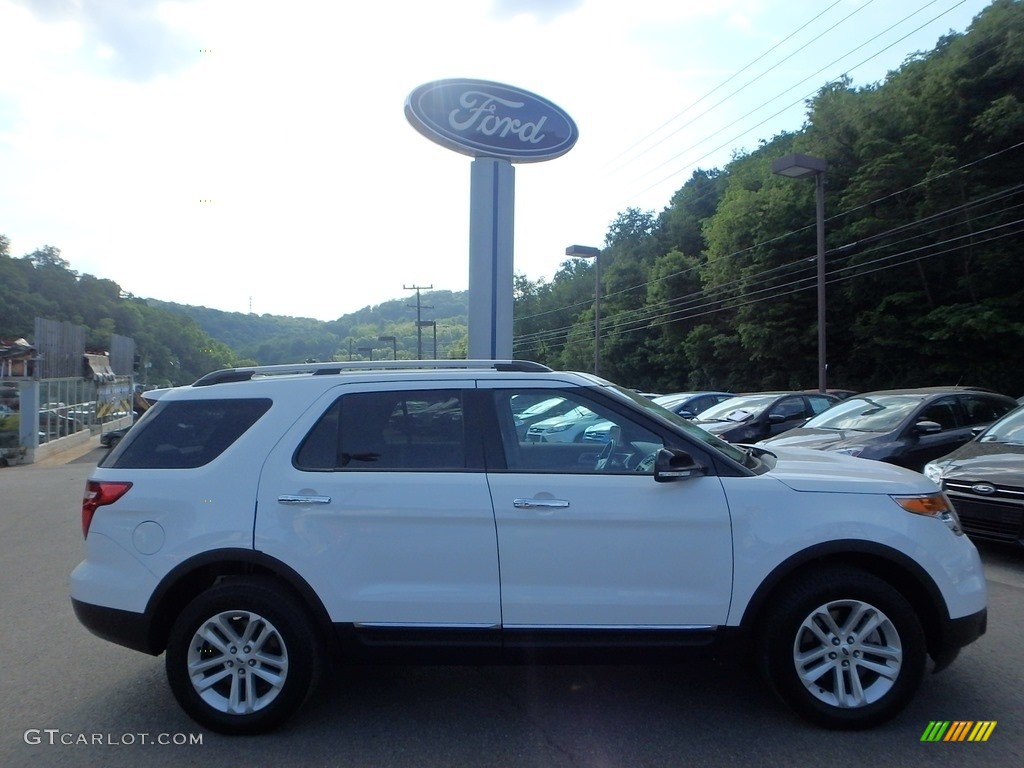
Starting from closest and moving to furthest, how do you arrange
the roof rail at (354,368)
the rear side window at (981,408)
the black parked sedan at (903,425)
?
the roof rail at (354,368) < the black parked sedan at (903,425) < the rear side window at (981,408)

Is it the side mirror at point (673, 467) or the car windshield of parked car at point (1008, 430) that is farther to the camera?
the car windshield of parked car at point (1008, 430)

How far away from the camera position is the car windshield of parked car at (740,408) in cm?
1549

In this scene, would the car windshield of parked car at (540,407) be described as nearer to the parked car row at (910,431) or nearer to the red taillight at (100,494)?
the parked car row at (910,431)

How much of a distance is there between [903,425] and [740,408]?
5871 mm

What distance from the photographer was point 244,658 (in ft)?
13.4

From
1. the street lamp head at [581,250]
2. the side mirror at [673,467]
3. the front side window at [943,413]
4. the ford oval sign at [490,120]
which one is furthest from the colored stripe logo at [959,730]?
the street lamp head at [581,250]

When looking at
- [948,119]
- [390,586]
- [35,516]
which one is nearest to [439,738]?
[390,586]

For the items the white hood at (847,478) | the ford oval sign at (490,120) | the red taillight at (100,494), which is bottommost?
the red taillight at (100,494)

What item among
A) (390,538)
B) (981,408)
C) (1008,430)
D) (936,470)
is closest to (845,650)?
(390,538)

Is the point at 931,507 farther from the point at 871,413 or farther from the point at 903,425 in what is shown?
the point at 871,413

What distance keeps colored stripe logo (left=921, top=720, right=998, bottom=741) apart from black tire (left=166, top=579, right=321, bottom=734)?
300 centimetres

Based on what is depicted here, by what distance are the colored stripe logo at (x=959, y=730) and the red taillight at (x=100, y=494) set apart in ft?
13.6

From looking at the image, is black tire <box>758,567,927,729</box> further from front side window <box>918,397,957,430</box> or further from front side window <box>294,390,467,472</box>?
front side window <box>918,397,957,430</box>

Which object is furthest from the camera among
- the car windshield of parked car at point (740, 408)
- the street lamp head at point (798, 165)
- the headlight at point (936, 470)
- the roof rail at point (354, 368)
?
the street lamp head at point (798, 165)
